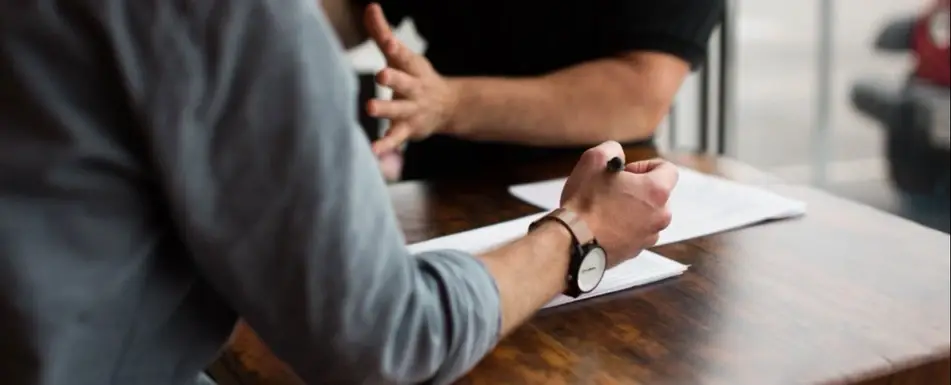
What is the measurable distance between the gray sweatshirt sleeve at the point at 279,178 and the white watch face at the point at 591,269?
168 millimetres

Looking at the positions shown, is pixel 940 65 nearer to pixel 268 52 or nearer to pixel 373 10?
pixel 373 10

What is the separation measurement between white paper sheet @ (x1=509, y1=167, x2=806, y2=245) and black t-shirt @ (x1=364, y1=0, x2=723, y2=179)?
0.49 ft

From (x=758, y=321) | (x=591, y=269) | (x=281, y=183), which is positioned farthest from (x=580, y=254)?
(x=281, y=183)

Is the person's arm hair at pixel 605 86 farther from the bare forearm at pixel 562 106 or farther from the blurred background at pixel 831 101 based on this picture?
the blurred background at pixel 831 101

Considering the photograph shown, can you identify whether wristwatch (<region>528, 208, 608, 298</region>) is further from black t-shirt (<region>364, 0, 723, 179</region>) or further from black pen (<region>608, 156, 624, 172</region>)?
black t-shirt (<region>364, 0, 723, 179</region>)

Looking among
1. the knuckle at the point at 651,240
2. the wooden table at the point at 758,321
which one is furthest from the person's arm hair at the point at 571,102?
the knuckle at the point at 651,240

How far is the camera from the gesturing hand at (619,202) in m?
0.69

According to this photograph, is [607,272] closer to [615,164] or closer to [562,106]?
[615,164]

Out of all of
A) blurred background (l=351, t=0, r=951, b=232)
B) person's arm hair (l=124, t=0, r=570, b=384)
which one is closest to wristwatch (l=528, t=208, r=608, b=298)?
person's arm hair (l=124, t=0, r=570, b=384)

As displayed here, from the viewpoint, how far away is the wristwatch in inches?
26.3

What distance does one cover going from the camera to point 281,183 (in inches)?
18.9

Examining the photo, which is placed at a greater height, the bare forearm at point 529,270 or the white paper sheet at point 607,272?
the bare forearm at point 529,270

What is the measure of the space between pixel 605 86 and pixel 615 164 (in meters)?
0.43

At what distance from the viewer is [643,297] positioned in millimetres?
764
